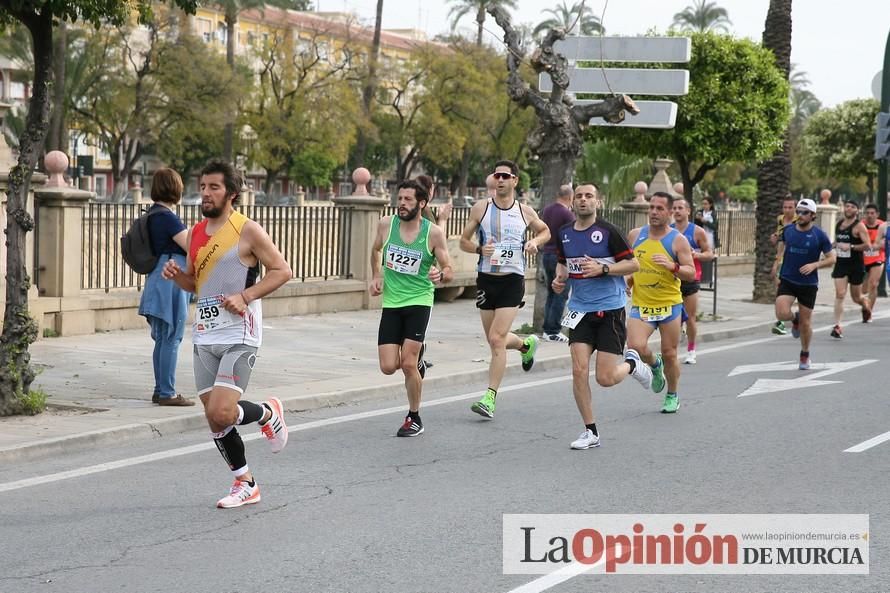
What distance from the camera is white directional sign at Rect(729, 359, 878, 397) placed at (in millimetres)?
12586

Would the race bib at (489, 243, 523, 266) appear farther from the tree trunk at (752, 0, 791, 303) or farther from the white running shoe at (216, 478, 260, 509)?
the tree trunk at (752, 0, 791, 303)

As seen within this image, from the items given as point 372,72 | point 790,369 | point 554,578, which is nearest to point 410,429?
point 554,578

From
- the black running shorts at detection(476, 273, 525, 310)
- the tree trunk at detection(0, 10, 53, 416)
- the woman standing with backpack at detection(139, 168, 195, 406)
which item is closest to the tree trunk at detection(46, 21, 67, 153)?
the woman standing with backpack at detection(139, 168, 195, 406)

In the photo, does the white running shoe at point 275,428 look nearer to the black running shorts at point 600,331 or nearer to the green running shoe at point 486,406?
the black running shorts at point 600,331

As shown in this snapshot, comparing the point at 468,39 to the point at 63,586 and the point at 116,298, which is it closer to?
the point at 116,298

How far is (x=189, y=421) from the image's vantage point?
385 inches

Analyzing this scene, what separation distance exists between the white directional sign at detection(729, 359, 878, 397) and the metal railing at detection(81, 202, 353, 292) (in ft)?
21.8

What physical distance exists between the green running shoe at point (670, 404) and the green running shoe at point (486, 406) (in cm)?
154

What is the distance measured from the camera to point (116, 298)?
15.3 meters

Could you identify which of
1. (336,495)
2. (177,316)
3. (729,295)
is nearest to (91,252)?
(177,316)

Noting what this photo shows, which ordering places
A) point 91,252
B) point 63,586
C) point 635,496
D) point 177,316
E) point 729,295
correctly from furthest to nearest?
1. point 729,295
2. point 91,252
3. point 177,316
4. point 635,496
5. point 63,586

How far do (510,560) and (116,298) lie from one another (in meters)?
10.2

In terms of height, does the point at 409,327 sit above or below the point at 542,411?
above

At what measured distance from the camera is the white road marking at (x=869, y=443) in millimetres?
9195
